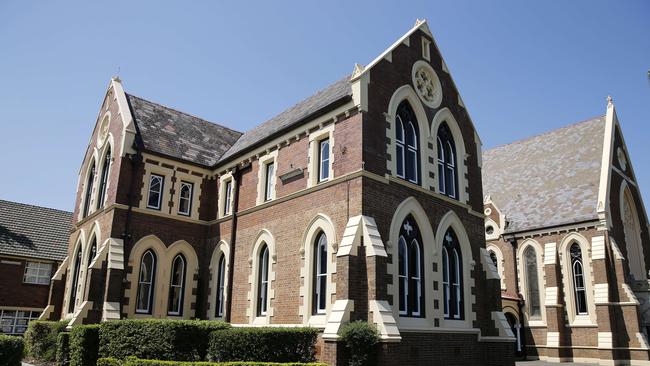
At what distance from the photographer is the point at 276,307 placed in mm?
17406

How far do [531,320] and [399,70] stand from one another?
17.8 meters

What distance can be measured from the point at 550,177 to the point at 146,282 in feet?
82.4

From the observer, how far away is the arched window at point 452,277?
58.5ft

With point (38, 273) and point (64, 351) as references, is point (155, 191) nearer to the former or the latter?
point (64, 351)

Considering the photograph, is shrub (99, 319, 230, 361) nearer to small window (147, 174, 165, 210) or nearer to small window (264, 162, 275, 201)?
small window (264, 162, 275, 201)

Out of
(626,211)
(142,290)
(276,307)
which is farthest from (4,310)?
(626,211)

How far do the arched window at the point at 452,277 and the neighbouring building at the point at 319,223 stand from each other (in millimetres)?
70

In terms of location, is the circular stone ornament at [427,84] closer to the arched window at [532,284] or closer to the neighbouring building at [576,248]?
the neighbouring building at [576,248]

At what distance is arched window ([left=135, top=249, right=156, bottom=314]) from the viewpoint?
20281mm

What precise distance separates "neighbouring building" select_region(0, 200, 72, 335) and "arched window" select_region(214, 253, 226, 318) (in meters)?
13.7

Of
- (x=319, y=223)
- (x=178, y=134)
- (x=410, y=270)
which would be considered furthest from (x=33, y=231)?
(x=410, y=270)

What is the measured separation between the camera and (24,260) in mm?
28391

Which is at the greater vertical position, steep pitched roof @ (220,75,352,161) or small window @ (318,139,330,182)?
steep pitched roof @ (220,75,352,161)

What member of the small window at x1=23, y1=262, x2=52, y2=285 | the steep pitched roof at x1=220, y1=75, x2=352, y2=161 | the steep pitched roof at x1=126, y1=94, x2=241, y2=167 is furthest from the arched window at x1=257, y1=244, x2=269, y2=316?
the small window at x1=23, y1=262, x2=52, y2=285
